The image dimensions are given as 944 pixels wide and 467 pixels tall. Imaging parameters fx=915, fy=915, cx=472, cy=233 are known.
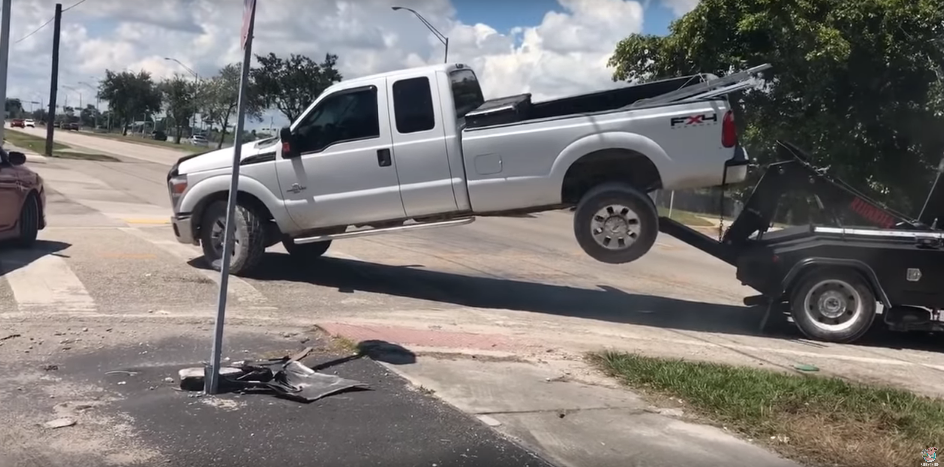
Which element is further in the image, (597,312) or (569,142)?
(597,312)

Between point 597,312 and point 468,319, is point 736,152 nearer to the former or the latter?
point 597,312

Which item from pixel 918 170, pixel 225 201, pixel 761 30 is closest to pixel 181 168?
pixel 225 201

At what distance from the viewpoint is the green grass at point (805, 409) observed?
559 centimetres

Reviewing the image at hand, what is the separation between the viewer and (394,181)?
9930mm

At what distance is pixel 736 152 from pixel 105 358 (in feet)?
19.8

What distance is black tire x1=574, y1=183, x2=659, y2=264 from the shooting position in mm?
9164

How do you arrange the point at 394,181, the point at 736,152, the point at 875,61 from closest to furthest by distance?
1. the point at 736,152
2. the point at 394,181
3. the point at 875,61

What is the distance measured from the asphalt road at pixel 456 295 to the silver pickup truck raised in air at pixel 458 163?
Answer: 850 mm

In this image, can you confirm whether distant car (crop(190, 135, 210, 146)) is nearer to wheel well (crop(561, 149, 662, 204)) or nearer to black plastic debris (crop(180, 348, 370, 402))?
wheel well (crop(561, 149, 662, 204))

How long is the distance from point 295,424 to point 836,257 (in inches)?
234

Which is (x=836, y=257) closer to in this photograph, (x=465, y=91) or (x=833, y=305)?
(x=833, y=305)

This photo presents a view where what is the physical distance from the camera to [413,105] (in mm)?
9906

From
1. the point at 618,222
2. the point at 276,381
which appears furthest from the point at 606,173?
the point at 276,381

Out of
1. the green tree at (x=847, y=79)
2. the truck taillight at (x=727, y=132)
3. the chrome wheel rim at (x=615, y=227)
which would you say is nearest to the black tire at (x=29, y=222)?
the chrome wheel rim at (x=615, y=227)
